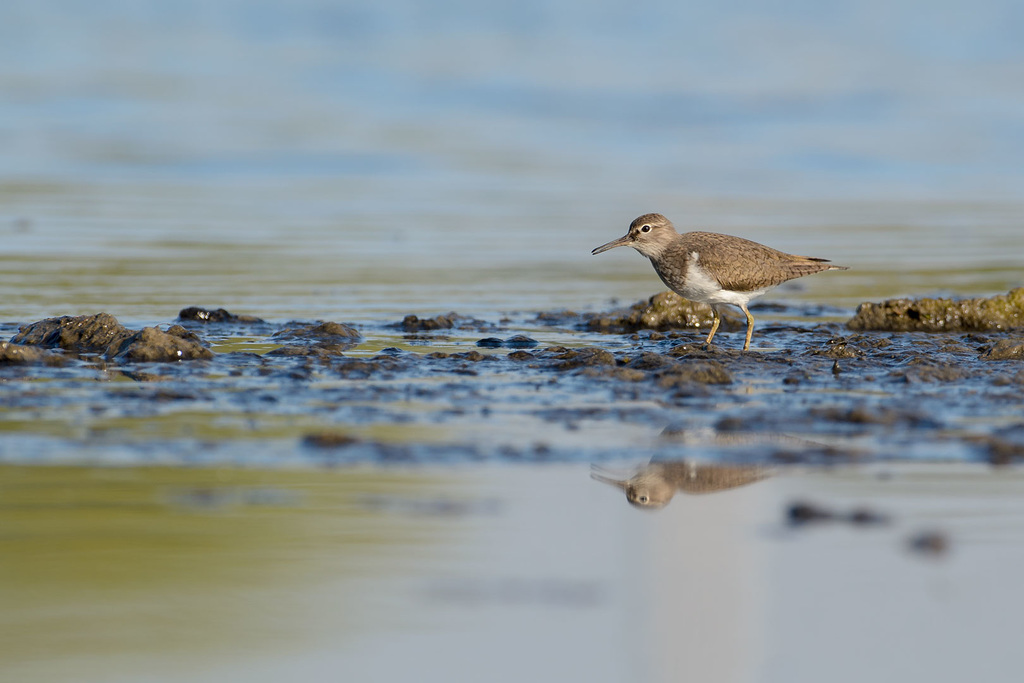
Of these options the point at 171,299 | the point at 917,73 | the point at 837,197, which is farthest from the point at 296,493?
the point at 917,73

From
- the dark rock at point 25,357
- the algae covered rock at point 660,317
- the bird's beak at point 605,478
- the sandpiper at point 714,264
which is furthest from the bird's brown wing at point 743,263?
the dark rock at point 25,357

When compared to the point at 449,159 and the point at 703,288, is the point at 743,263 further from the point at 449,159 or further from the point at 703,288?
the point at 449,159

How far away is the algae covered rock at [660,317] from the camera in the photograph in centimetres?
1051

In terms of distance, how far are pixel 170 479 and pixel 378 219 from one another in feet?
37.4

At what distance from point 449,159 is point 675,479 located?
17.3 m

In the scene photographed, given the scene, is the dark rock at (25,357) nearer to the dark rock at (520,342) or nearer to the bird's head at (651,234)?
the dark rock at (520,342)

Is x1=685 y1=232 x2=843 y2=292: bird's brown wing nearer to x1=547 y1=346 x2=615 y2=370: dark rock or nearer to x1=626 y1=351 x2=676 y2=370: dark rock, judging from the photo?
x1=626 y1=351 x2=676 y2=370: dark rock

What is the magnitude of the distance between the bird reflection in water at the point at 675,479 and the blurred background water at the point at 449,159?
5219 millimetres

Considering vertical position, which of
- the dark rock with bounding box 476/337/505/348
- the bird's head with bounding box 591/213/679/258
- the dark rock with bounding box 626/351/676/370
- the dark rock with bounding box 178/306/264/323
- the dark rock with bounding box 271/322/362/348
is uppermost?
the bird's head with bounding box 591/213/679/258

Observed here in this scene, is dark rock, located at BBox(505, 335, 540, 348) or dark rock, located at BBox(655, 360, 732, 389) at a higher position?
dark rock, located at BBox(505, 335, 540, 348)

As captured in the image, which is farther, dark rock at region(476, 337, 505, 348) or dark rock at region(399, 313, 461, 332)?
dark rock at region(399, 313, 461, 332)

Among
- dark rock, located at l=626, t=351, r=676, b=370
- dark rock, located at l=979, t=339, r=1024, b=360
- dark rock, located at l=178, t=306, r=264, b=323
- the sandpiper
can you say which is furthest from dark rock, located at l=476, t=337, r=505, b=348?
dark rock, located at l=979, t=339, r=1024, b=360

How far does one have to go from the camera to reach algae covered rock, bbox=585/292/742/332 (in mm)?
10508

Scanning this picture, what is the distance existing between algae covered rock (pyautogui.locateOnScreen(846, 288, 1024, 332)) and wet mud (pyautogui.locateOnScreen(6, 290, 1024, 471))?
0.11 feet
